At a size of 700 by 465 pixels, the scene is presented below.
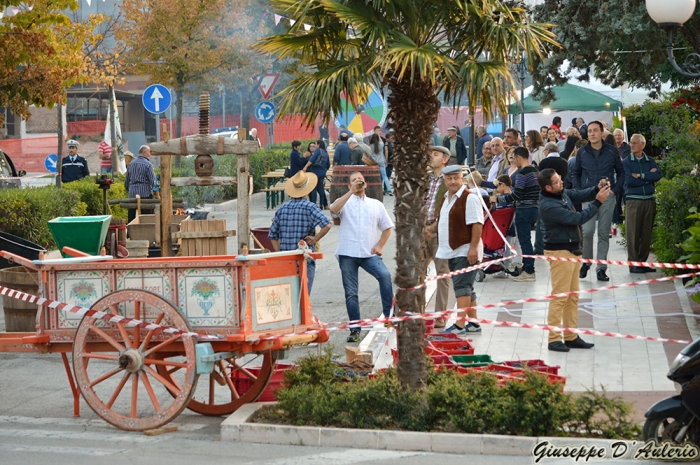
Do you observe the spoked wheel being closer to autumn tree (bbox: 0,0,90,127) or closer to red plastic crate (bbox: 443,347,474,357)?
red plastic crate (bbox: 443,347,474,357)

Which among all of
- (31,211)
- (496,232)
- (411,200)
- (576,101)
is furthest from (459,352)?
(576,101)

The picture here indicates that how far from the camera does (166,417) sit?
24.2ft

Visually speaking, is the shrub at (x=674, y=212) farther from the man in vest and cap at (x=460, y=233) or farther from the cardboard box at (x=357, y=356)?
the cardboard box at (x=357, y=356)

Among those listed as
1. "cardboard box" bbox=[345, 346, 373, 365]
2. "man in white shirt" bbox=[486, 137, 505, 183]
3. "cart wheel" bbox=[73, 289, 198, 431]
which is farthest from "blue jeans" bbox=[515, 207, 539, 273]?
"cart wheel" bbox=[73, 289, 198, 431]

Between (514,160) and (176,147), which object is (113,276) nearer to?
(176,147)

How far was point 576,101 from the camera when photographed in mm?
27906

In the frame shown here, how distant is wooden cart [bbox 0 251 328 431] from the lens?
7.49 m

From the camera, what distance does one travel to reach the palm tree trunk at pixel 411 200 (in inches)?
292

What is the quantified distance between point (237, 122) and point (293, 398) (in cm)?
5091

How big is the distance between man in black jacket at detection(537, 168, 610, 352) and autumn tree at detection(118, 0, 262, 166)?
23991 mm

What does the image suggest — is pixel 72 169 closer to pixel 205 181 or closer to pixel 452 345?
pixel 205 181

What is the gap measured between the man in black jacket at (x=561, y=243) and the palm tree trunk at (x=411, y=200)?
2.82 meters

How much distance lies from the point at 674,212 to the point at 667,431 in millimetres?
7380

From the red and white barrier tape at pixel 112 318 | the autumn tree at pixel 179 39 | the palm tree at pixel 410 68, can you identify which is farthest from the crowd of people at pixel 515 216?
the autumn tree at pixel 179 39
